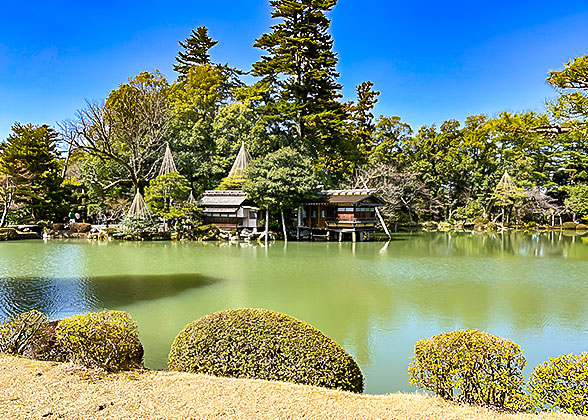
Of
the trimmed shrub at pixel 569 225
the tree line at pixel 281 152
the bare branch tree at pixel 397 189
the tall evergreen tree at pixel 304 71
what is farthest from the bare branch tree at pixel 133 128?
the trimmed shrub at pixel 569 225

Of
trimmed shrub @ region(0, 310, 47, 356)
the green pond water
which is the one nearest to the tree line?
the green pond water

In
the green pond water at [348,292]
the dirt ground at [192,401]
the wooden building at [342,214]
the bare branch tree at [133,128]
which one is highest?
the bare branch tree at [133,128]

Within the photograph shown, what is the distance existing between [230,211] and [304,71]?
42.0 ft

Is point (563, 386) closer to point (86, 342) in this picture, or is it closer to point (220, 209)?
point (86, 342)

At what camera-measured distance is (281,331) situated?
15.0 feet

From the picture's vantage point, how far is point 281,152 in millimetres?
25562

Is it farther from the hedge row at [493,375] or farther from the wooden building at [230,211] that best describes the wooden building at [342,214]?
the hedge row at [493,375]

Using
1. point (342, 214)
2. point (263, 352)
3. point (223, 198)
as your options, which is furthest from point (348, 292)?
point (223, 198)

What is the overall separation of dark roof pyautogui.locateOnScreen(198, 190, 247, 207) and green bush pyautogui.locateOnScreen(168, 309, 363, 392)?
21.6 meters

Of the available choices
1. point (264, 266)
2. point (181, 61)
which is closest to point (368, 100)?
point (181, 61)

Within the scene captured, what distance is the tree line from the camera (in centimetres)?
2828

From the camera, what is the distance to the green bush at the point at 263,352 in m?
4.35

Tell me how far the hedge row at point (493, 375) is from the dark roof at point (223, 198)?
2254 centimetres

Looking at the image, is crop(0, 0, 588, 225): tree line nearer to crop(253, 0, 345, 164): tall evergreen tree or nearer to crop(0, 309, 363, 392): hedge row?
crop(253, 0, 345, 164): tall evergreen tree
